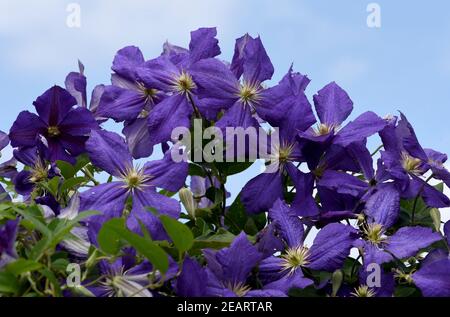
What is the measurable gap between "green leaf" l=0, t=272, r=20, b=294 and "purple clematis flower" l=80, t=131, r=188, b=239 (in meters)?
0.18

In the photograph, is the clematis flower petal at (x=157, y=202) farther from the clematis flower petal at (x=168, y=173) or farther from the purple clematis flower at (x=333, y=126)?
the purple clematis flower at (x=333, y=126)

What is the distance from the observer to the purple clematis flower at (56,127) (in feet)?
3.78

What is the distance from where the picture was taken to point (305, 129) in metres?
1.03

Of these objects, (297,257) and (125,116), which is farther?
(125,116)

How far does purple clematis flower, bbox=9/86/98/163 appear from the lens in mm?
1152

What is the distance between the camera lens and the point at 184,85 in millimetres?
1086

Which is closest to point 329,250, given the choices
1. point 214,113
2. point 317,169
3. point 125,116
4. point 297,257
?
point 297,257

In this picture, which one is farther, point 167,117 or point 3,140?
point 3,140

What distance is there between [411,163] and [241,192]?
250mm

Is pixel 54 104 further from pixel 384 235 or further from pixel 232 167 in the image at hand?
pixel 384 235

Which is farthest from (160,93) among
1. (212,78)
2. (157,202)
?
(157,202)

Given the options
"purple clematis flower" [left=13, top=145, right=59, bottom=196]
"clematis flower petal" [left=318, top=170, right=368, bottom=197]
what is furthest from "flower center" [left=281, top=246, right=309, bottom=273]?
"purple clematis flower" [left=13, top=145, right=59, bottom=196]

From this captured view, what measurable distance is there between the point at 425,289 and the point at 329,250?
0.12m

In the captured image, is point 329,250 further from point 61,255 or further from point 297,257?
point 61,255
